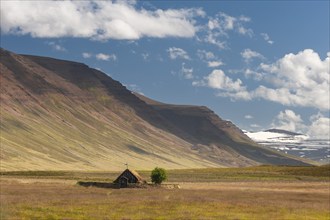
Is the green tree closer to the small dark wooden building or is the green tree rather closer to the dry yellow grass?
the small dark wooden building

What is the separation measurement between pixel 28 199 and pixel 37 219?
1957 cm

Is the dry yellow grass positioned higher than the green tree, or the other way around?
the green tree

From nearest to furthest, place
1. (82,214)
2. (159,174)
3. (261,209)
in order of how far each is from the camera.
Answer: (82,214)
(261,209)
(159,174)

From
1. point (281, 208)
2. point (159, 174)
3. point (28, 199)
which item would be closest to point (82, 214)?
point (28, 199)

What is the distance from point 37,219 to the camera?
1881 inches

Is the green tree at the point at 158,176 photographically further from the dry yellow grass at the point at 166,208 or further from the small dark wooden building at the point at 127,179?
the dry yellow grass at the point at 166,208

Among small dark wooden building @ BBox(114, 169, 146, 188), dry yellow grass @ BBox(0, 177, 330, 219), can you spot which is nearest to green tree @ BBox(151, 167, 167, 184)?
small dark wooden building @ BBox(114, 169, 146, 188)

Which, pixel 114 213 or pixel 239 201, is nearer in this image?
pixel 114 213

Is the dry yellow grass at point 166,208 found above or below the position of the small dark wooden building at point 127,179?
below

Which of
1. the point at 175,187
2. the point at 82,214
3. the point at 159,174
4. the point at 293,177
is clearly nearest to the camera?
the point at 82,214

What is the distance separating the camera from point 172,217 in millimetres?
50062

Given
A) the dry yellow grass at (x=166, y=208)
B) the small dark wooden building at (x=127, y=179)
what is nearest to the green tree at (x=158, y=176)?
the small dark wooden building at (x=127, y=179)

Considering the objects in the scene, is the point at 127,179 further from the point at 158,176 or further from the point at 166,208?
the point at 166,208

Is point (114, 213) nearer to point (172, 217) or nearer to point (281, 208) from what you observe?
point (172, 217)
